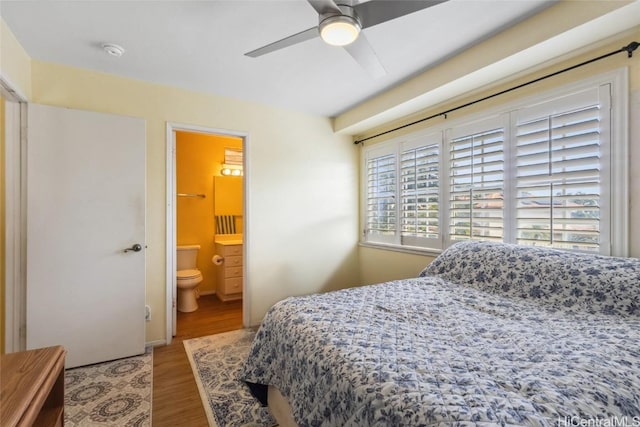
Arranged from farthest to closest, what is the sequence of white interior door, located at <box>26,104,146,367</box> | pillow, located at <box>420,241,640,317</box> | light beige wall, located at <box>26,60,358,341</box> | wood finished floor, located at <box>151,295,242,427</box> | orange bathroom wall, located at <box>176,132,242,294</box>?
orange bathroom wall, located at <box>176,132,242,294</box> < light beige wall, located at <box>26,60,358,341</box> < white interior door, located at <box>26,104,146,367</box> < wood finished floor, located at <box>151,295,242,427</box> < pillow, located at <box>420,241,640,317</box>

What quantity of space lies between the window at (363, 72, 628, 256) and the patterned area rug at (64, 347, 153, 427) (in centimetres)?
262

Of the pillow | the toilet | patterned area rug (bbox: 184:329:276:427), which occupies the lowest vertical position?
A: patterned area rug (bbox: 184:329:276:427)

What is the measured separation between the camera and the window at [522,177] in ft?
5.90

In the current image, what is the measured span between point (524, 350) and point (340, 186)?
2.83 meters

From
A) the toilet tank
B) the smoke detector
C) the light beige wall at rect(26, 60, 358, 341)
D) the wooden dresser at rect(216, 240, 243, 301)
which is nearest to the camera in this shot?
the smoke detector

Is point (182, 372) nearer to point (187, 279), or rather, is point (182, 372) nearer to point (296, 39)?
point (187, 279)

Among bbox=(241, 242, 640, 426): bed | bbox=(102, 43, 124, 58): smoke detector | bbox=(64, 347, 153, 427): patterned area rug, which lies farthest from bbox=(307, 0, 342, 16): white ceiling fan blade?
bbox=(64, 347, 153, 427): patterned area rug

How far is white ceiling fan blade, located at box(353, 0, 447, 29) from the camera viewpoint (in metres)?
1.31

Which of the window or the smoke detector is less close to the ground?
the smoke detector

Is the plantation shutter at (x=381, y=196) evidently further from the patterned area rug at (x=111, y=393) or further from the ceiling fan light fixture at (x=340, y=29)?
the patterned area rug at (x=111, y=393)

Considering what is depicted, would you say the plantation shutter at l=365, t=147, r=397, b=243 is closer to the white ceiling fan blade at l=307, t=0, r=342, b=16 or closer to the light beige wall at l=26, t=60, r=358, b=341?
the light beige wall at l=26, t=60, r=358, b=341

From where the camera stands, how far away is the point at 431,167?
2918 mm

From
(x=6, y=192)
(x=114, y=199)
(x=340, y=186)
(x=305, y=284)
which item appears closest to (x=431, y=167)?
(x=340, y=186)

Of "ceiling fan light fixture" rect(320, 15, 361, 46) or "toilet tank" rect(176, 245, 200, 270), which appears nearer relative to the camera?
"ceiling fan light fixture" rect(320, 15, 361, 46)
